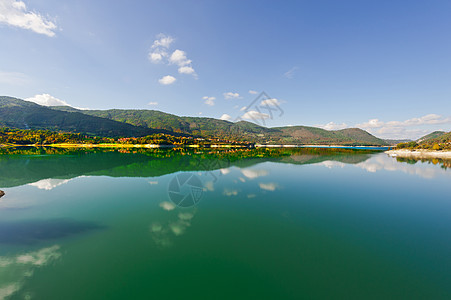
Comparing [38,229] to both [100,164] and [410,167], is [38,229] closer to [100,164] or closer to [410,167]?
[100,164]

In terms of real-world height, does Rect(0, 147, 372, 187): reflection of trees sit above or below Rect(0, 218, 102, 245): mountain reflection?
below

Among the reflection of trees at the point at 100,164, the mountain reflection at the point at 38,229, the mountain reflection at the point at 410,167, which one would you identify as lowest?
the reflection of trees at the point at 100,164

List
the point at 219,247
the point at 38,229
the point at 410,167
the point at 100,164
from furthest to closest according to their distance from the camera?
the point at 410,167 < the point at 100,164 < the point at 38,229 < the point at 219,247

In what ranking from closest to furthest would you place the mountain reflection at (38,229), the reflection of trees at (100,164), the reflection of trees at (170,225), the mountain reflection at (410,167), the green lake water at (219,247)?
the green lake water at (219,247) → the mountain reflection at (38,229) → the reflection of trees at (170,225) → the reflection of trees at (100,164) → the mountain reflection at (410,167)

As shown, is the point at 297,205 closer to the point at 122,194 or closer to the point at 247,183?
the point at 247,183

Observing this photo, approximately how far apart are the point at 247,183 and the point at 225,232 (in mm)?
12793

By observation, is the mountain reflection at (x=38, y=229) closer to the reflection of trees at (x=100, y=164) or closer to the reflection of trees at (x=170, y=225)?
the reflection of trees at (x=170, y=225)

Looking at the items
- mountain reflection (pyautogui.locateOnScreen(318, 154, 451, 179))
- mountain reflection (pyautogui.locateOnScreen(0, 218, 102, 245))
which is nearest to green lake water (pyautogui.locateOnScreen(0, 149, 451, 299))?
mountain reflection (pyautogui.locateOnScreen(0, 218, 102, 245))

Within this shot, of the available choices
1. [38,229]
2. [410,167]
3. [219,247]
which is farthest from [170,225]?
[410,167]

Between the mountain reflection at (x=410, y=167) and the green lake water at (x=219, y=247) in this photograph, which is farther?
the mountain reflection at (x=410, y=167)

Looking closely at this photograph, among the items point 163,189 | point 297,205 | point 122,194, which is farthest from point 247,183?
point 122,194

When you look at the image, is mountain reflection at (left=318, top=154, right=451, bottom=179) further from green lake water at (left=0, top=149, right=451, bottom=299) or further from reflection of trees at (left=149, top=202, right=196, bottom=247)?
reflection of trees at (left=149, top=202, right=196, bottom=247)

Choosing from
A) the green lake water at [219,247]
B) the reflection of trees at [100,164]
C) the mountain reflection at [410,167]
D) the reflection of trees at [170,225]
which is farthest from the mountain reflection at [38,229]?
the mountain reflection at [410,167]

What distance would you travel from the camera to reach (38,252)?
25.1 feet
